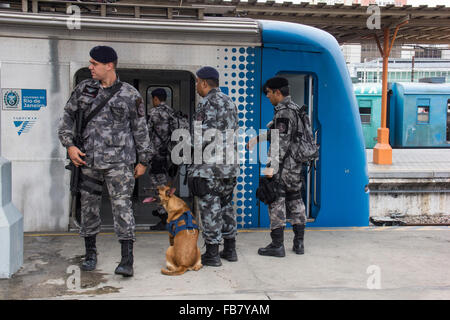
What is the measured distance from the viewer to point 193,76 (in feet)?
19.0

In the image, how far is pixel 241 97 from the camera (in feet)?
18.8

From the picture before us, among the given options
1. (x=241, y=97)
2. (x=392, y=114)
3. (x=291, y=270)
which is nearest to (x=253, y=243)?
(x=291, y=270)

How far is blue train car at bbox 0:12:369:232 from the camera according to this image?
540cm

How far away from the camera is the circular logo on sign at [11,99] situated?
539 centimetres

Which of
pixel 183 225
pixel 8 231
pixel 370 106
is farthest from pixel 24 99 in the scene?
pixel 370 106

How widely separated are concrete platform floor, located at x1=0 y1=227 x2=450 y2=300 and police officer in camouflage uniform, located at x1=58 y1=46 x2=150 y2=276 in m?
0.38

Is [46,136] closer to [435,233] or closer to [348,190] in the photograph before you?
[348,190]

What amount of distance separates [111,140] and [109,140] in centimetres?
2

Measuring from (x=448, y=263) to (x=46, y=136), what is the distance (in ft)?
14.5

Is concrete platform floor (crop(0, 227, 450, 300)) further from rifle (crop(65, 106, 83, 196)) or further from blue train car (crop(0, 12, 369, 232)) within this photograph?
rifle (crop(65, 106, 83, 196))

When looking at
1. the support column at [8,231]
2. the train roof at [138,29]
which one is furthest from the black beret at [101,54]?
the train roof at [138,29]

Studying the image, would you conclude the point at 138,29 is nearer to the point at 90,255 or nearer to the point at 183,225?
the point at 183,225

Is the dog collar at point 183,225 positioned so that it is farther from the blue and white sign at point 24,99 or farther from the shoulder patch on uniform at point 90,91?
the blue and white sign at point 24,99

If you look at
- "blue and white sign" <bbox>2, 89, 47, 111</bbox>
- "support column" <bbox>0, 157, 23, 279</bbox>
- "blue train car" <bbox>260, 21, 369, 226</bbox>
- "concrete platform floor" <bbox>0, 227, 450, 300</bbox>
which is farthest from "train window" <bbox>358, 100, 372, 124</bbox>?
"support column" <bbox>0, 157, 23, 279</bbox>
